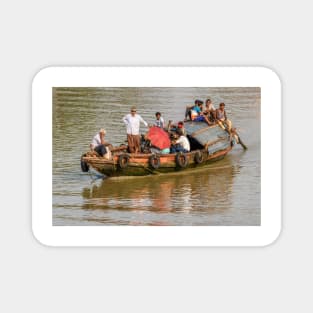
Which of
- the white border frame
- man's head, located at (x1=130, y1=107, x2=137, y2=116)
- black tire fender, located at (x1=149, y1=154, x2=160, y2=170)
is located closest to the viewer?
the white border frame

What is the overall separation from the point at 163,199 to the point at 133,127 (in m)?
0.53

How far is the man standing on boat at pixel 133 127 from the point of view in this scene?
8461mm

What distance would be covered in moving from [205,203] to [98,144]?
2.73 feet

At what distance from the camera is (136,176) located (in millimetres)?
8516

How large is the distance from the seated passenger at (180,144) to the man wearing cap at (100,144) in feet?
1.51

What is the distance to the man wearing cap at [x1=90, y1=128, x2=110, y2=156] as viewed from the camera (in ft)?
27.8

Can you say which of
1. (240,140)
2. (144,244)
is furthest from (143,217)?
(240,140)

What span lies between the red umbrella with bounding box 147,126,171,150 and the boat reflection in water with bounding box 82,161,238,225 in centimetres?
22

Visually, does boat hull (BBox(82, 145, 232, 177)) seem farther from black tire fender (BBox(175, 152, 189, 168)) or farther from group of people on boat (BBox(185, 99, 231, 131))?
group of people on boat (BBox(185, 99, 231, 131))

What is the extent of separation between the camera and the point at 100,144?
848 cm

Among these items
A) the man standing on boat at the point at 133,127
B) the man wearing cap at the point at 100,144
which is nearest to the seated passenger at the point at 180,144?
the man standing on boat at the point at 133,127
